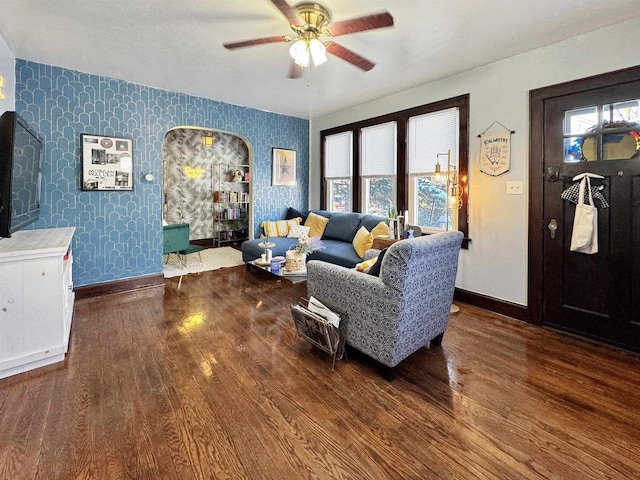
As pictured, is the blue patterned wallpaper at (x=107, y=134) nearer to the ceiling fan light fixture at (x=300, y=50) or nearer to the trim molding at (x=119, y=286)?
the trim molding at (x=119, y=286)

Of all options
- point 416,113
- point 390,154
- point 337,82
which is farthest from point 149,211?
point 416,113

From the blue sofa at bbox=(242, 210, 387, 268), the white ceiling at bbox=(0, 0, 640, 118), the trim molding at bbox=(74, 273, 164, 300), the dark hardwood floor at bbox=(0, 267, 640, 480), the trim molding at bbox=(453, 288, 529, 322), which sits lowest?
the dark hardwood floor at bbox=(0, 267, 640, 480)

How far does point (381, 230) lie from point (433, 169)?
3.41 feet

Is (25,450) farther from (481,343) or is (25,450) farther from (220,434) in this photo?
(481,343)

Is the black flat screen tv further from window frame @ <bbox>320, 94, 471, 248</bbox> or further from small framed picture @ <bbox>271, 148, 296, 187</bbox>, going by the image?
window frame @ <bbox>320, 94, 471, 248</bbox>

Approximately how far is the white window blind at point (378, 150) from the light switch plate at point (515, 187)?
166cm

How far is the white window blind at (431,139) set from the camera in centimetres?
388

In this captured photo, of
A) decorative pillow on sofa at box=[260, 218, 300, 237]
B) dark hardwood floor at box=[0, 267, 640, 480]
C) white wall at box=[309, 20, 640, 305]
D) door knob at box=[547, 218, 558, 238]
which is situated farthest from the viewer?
decorative pillow on sofa at box=[260, 218, 300, 237]

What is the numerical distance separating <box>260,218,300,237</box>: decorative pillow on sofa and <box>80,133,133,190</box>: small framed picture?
215cm

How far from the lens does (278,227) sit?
5.67m

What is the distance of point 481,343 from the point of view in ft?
9.04

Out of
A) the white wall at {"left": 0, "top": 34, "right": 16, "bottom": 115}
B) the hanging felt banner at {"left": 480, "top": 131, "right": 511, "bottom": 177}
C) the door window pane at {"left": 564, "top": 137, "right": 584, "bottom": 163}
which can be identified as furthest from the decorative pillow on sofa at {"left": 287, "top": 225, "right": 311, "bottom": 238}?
the white wall at {"left": 0, "top": 34, "right": 16, "bottom": 115}

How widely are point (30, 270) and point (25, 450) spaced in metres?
1.24

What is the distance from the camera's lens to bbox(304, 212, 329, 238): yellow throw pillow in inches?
211
